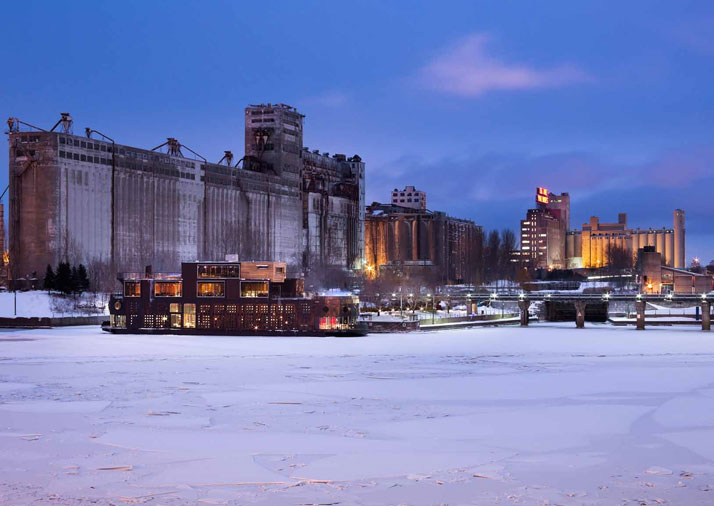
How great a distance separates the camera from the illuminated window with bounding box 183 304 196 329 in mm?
88875

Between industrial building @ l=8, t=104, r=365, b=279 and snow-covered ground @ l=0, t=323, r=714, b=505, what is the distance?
5061cm

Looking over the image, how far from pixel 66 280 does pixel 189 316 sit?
101 ft

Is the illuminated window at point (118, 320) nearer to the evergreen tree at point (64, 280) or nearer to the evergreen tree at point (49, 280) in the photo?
the evergreen tree at point (64, 280)

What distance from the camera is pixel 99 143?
134625 mm

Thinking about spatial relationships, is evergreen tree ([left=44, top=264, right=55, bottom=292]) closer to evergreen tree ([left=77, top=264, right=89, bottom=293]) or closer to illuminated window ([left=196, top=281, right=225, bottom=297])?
evergreen tree ([left=77, top=264, right=89, bottom=293])

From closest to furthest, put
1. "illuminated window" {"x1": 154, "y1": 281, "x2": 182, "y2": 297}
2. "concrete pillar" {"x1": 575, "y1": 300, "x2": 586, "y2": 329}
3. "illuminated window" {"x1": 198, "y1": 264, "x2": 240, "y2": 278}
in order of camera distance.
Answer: "illuminated window" {"x1": 198, "y1": 264, "x2": 240, "y2": 278}, "illuminated window" {"x1": 154, "y1": 281, "x2": 182, "y2": 297}, "concrete pillar" {"x1": 575, "y1": 300, "x2": 586, "y2": 329}

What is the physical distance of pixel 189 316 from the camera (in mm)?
89062

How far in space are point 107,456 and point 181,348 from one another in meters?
42.1

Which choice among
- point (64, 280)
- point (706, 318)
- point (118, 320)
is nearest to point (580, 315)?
point (706, 318)

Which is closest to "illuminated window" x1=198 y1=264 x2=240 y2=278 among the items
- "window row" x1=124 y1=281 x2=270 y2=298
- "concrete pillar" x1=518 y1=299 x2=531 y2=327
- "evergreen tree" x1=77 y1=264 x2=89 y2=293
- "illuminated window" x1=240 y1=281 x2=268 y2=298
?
"window row" x1=124 y1=281 x2=270 y2=298

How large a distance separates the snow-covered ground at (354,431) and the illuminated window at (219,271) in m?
31.2

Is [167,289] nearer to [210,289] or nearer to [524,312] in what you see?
[210,289]

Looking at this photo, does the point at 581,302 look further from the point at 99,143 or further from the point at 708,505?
the point at 708,505

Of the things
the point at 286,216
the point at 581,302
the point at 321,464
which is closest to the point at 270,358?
the point at 321,464
